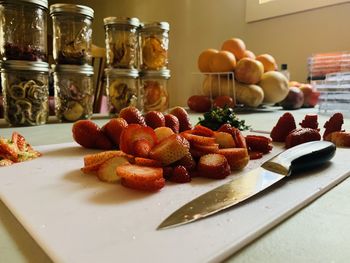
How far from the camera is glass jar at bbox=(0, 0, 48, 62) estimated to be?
3.10ft

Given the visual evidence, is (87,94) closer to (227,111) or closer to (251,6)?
(227,111)

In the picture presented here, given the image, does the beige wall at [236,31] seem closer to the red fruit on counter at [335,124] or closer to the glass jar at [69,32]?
the red fruit on counter at [335,124]

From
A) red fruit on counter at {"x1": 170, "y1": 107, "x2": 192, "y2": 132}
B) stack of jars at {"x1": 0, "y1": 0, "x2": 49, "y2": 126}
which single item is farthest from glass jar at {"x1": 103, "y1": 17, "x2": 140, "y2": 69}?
red fruit on counter at {"x1": 170, "y1": 107, "x2": 192, "y2": 132}

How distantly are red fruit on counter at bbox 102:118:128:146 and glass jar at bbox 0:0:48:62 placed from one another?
1.64 feet

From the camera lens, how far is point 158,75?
50.0 inches

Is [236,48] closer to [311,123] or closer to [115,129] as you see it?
[311,123]

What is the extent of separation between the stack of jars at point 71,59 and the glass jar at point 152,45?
0.24 metres

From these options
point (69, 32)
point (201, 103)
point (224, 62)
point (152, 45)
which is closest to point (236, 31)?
point (224, 62)

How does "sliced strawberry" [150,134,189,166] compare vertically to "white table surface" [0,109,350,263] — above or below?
above

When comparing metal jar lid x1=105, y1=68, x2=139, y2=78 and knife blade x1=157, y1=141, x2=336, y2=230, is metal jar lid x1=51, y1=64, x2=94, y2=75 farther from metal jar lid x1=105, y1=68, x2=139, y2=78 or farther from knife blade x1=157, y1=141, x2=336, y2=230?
knife blade x1=157, y1=141, x2=336, y2=230

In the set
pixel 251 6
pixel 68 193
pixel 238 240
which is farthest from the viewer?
pixel 251 6

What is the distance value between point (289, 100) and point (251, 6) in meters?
0.88

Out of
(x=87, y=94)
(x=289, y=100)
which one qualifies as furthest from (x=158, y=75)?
(x=289, y=100)

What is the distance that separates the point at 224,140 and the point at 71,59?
2.36ft
